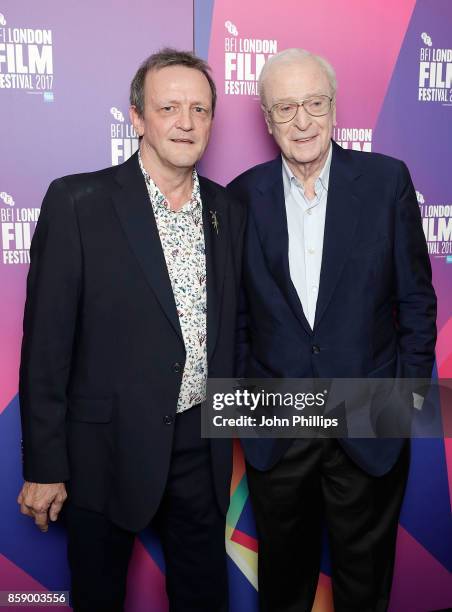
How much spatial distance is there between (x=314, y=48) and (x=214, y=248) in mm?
979

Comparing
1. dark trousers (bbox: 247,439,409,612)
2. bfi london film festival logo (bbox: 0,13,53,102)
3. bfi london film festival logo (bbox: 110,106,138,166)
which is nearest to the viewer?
dark trousers (bbox: 247,439,409,612)

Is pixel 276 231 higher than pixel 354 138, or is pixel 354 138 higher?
pixel 354 138

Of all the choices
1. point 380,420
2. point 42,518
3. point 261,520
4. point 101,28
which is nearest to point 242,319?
point 380,420

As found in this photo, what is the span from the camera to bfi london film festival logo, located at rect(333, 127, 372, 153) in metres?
2.40

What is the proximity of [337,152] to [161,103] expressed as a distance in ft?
1.93

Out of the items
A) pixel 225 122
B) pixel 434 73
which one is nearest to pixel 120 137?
pixel 225 122

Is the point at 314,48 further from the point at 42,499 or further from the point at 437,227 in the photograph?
the point at 42,499

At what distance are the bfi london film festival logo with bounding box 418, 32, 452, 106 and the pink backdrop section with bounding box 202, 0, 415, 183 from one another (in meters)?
0.11

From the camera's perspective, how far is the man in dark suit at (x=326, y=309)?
75.1 inches

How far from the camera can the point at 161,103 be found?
1787 mm

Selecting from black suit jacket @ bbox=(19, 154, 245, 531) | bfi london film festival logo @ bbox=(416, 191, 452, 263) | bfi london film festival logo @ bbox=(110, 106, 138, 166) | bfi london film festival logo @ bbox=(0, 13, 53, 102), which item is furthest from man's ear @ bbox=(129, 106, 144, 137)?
bfi london film festival logo @ bbox=(416, 191, 452, 263)

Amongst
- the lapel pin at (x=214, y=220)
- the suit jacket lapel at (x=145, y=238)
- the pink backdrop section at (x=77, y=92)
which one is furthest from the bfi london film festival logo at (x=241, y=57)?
the suit jacket lapel at (x=145, y=238)

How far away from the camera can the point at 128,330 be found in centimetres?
175

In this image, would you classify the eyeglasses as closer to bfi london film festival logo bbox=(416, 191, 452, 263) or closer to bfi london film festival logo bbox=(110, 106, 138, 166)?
bfi london film festival logo bbox=(110, 106, 138, 166)
